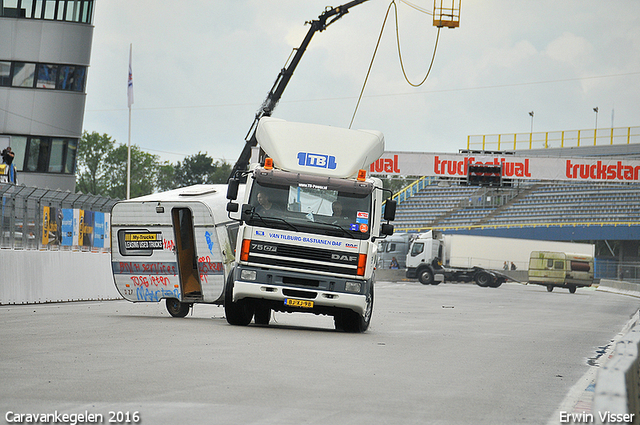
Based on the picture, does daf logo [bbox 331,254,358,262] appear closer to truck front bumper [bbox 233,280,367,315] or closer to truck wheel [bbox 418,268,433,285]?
truck front bumper [bbox 233,280,367,315]

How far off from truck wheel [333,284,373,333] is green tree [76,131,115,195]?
353 ft

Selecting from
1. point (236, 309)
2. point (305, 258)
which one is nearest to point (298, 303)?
point (305, 258)

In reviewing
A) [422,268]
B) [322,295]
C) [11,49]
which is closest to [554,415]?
[322,295]

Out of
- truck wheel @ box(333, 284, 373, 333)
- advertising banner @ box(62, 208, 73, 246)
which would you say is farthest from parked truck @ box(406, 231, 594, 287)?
truck wheel @ box(333, 284, 373, 333)

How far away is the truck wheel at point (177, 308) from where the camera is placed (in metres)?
18.1

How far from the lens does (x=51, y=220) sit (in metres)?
21.9

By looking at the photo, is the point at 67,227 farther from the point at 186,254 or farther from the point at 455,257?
the point at 455,257

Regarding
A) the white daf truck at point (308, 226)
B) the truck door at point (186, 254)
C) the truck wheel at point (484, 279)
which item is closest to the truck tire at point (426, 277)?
the truck wheel at point (484, 279)

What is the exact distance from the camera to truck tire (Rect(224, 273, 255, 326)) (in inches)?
588

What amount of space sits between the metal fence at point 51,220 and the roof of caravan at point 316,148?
785 cm

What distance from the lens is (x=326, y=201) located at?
14.6 meters

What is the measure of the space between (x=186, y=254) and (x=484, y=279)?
3865cm

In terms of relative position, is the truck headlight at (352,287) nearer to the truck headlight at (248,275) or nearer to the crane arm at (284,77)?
the truck headlight at (248,275)

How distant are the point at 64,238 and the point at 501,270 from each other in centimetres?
3970
